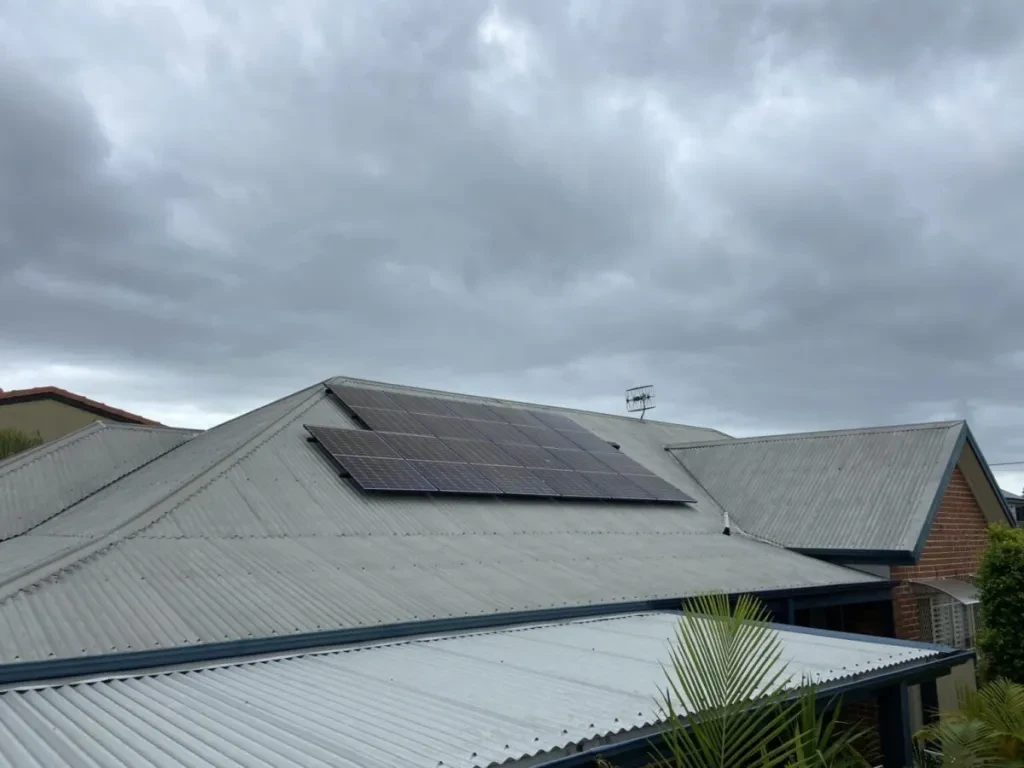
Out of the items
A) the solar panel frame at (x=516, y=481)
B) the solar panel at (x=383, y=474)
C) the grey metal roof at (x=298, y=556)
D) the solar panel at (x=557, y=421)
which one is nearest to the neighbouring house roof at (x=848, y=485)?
the grey metal roof at (x=298, y=556)

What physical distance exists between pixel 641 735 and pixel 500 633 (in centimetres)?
418

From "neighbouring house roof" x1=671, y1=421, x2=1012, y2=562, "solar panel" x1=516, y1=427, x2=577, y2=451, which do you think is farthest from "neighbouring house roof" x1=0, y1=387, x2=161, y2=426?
"neighbouring house roof" x1=671, y1=421, x2=1012, y2=562

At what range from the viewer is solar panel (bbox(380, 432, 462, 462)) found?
1667 centimetres

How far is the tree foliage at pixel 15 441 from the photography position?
27.8 metres

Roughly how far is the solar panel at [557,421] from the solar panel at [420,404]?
3.31m

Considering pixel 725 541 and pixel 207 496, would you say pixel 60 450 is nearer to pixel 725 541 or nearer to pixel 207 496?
pixel 207 496

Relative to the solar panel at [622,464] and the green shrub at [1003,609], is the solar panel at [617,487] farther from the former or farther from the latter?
the green shrub at [1003,609]

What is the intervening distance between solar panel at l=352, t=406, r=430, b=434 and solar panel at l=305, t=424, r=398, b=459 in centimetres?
67

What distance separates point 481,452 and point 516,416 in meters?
4.24

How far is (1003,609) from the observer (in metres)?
15.1

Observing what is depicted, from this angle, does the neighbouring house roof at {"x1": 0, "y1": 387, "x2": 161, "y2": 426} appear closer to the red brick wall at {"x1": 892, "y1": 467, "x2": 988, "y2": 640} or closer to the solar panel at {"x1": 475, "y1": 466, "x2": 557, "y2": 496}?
the solar panel at {"x1": 475, "y1": 466, "x2": 557, "y2": 496}

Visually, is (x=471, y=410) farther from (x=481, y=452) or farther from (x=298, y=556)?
(x=298, y=556)

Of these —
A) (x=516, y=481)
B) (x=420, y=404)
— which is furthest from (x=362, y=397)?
(x=516, y=481)

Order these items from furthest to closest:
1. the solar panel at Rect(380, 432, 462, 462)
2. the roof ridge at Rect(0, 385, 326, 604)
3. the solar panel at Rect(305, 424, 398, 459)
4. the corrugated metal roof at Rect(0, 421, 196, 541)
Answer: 1. the solar panel at Rect(380, 432, 462, 462)
2. the solar panel at Rect(305, 424, 398, 459)
3. the corrugated metal roof at Rect(0, 421, 196, 541)
4. the roof ridge at Rect(0, 385, 326, 604)
